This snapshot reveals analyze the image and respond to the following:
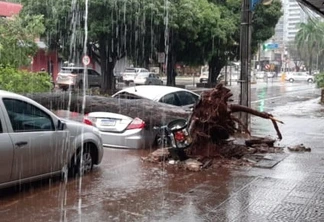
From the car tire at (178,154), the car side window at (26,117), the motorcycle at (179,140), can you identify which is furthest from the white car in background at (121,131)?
the car side window at (26,117)

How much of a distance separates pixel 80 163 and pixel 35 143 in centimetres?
129

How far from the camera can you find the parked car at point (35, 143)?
21.8 ft

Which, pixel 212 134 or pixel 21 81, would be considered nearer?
pixel 212 134

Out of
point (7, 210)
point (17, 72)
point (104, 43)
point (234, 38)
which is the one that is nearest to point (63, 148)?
point (7, 210)

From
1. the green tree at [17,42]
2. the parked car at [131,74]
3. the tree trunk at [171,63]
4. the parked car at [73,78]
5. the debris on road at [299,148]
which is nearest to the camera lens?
the debris on road at [299,148]

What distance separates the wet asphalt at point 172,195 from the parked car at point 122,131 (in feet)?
2.72

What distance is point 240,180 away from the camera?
26.7 ft

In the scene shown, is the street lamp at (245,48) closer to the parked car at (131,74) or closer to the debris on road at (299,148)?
the debris on road at (299,148)

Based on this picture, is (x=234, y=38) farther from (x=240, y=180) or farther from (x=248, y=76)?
(x=240, y=180)

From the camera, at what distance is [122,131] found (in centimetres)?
1078

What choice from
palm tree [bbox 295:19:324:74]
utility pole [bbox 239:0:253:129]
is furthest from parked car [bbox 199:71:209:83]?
palm tree [bbox 295:19:324:74]

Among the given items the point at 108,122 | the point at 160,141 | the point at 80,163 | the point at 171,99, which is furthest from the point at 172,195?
the point at 171,99

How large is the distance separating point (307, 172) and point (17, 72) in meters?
11.7

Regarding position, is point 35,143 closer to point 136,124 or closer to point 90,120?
point 136,124
